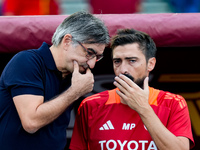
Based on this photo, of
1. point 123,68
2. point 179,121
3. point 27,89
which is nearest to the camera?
point 27,89

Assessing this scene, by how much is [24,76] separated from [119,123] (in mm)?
800

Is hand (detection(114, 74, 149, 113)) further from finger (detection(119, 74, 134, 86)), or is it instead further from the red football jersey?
the red football jersey

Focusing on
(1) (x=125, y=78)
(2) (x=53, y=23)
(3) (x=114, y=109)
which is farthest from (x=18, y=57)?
(3) (x=114, y=109)

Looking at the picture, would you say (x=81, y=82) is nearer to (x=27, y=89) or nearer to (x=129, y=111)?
(x=27, y=89)

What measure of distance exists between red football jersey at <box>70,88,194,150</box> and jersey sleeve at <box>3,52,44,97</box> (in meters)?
0.59

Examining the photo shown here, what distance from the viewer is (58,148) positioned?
6.77 feet

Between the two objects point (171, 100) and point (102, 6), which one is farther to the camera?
point (102, 6)

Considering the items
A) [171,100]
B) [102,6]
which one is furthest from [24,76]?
[102,6]

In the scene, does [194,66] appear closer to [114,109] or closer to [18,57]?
[114,109]

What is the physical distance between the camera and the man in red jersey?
6.91 feet

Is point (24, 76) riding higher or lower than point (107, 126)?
higher

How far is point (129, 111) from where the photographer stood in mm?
2326

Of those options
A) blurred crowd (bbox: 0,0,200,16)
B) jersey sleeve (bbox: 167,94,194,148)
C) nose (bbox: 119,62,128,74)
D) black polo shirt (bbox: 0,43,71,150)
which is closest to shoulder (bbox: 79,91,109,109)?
nose (bbox: 119,62,128,74)

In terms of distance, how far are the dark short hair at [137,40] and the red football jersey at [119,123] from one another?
0.30 metres
